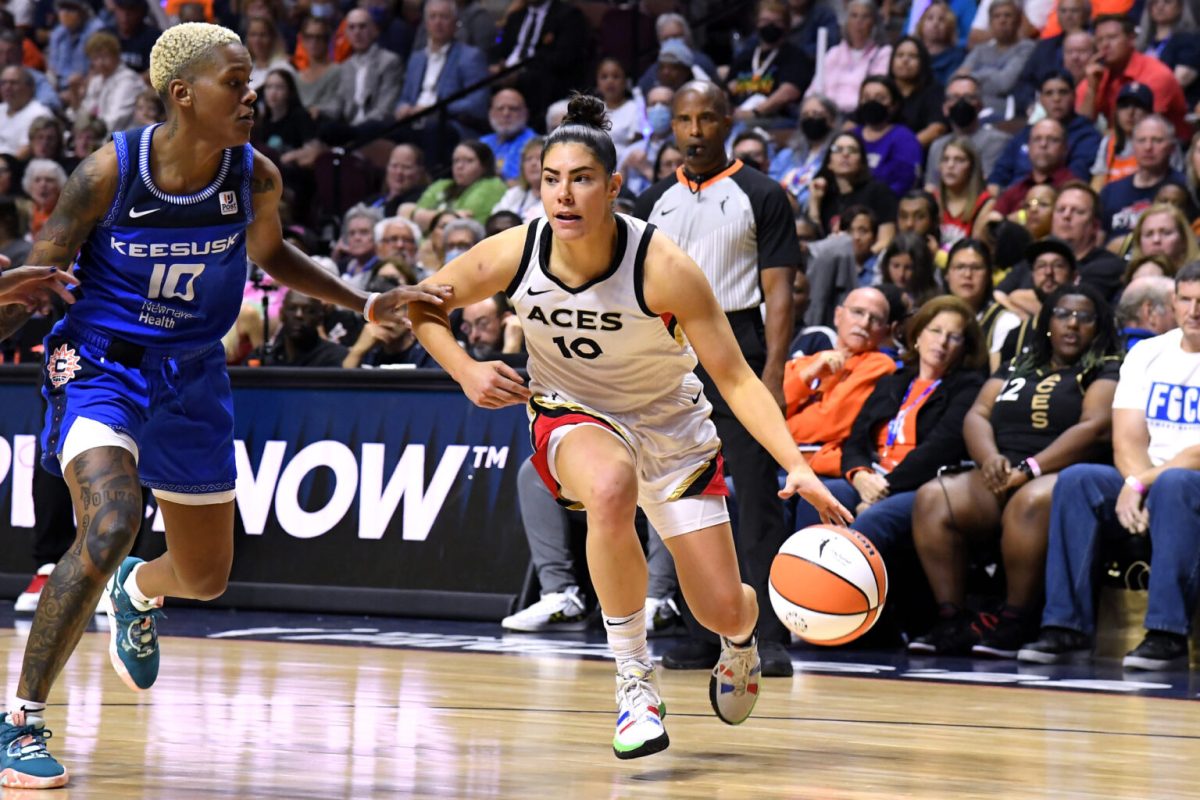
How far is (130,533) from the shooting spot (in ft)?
14.8

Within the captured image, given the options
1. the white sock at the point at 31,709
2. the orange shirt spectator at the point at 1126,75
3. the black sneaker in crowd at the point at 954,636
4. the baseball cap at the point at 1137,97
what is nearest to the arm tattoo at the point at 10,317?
the white sock at the point at 31,709

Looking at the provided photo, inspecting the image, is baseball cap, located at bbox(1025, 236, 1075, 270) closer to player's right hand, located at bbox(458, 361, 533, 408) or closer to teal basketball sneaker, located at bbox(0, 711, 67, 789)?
player's right hand, located at bbox(458, 361, 533, 408)

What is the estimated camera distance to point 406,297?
507 centimetres

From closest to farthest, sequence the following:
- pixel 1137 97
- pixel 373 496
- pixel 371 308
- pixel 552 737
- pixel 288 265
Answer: pixel 371 308 → pixel 552 737 → pixel 288 265 → pixel 373 496 → pixel 1137 97

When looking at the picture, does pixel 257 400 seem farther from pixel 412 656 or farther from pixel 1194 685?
pixel 1194 685

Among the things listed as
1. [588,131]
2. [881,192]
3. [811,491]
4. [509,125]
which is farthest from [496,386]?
[509,125]

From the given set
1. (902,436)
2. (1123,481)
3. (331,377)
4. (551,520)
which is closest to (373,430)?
(331,377)

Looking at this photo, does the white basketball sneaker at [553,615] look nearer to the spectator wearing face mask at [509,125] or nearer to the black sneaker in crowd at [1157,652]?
the black sneaker in crowd at [1157,652]

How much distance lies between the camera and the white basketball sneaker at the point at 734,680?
5.28 metres

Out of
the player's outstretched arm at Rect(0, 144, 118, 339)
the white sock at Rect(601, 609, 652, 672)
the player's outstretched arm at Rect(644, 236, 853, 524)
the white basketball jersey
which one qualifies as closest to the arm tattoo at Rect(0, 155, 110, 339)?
the player's outstretched arm at Rect(0, 144, 118, 339)

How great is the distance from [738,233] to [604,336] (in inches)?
84.9

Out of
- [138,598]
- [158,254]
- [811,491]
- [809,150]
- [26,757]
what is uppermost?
[809,150]

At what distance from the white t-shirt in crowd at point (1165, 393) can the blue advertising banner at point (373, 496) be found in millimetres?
3068

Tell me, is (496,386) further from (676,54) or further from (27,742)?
(676,54)
